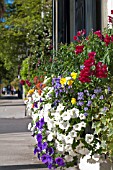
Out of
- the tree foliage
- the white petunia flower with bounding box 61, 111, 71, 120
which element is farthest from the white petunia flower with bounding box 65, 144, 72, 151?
the tree foliage

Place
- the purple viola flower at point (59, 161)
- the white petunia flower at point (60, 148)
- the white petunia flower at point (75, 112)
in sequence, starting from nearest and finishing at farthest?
the white petunia flower at point (75, 112) < the white petunia flower at point (60, 148) < the purple viola flower at point (59, 161)

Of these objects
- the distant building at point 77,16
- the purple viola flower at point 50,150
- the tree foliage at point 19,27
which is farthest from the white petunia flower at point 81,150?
the tree foliage at point 19,27

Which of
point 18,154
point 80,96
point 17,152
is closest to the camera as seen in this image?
point 80,96

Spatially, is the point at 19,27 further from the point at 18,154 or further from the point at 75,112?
the point at 75,112

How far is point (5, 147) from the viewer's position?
9039 millimetres

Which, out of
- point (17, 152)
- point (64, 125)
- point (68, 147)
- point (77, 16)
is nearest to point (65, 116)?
point (64, 125)

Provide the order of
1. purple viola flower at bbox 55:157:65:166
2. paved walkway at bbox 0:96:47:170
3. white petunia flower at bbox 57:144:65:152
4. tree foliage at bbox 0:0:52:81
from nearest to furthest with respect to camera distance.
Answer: white petunia flower at bbox 57:144:65:152
purple viola flower at bbox 55:157:65:166
paved walkway at bbox 0:96:47:170
tree foliage at bbox 0:0:52:81

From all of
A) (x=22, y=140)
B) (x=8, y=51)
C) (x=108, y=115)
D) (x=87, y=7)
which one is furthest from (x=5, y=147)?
(x=8, y=51)

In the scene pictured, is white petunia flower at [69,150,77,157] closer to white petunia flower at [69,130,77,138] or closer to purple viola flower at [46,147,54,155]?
white petunia flower at [69,130,77,138]

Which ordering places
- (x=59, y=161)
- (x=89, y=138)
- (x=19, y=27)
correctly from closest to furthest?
(x=89, y=138), (x=59, y=161), (x=19, y=27)

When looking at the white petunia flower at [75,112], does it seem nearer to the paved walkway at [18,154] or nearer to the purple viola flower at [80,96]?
the purple viola flower at [80,96]

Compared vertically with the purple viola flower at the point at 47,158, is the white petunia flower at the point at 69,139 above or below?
above

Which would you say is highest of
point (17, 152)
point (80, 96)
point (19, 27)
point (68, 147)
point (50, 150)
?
point (19, 27)

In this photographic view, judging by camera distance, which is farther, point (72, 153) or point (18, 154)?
point (18, 154)
